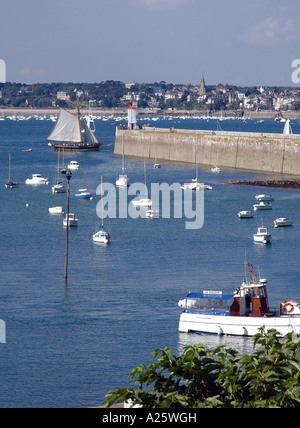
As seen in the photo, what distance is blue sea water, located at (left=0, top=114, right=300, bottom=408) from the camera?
19703 mm

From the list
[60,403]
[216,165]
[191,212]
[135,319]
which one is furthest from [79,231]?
[216,165]

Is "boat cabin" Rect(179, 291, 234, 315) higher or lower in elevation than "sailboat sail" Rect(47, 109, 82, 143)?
lower

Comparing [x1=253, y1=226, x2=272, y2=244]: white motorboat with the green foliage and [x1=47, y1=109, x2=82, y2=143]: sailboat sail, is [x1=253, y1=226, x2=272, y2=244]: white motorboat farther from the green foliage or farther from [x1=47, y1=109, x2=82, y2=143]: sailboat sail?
[x1=47, y1=109, x2=82, y2=143]: sailboat sail

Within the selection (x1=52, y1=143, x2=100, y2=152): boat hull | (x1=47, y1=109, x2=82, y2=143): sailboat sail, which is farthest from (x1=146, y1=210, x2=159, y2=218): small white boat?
(x1=47, y1=109, x2=82, y2=143): sailboat sail

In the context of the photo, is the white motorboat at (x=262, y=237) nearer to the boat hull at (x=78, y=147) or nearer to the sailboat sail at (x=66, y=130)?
the boat hull at (x=78, y=147)

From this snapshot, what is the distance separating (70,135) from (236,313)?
7729cm

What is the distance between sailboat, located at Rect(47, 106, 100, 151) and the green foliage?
8477cm

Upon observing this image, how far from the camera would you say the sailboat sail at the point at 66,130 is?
319 feet

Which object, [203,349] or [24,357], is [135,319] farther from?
[203,349]

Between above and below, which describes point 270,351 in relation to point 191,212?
above

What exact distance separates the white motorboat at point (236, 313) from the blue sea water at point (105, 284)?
0.40m

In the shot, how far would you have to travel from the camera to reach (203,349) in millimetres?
13891

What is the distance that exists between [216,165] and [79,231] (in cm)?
3644

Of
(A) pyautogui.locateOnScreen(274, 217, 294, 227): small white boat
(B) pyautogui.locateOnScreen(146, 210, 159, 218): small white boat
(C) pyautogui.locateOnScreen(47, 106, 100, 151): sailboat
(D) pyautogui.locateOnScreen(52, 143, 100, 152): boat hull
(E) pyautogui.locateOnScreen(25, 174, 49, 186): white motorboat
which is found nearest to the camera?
→ (A) pyautogui.locateOnScreen(274, 217, 294, 227): small white boat
